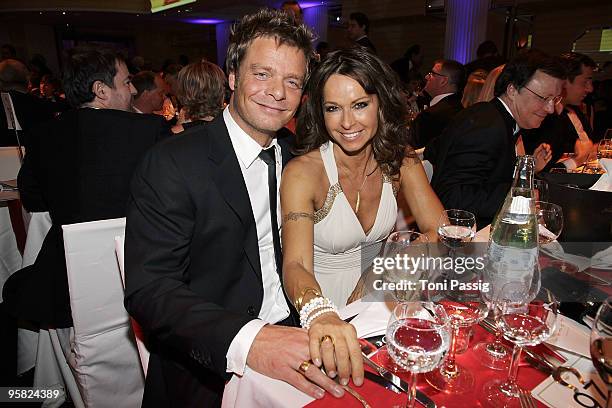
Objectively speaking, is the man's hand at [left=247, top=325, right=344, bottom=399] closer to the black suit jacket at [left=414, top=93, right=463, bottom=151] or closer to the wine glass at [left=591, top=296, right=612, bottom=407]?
the wine glass at [left=591, top=296, right=612, bottom=407]

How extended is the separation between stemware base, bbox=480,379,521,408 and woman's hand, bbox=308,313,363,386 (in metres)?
0.27

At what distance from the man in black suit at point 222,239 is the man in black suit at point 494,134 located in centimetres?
139

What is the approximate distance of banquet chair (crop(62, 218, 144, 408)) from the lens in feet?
5.37

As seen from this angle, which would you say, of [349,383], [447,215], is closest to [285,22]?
[447,215]

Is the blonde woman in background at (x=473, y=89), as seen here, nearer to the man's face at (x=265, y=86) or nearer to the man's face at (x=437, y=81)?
the man's face at (x=437, y=81)

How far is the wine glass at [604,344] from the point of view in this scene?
76 centimetres

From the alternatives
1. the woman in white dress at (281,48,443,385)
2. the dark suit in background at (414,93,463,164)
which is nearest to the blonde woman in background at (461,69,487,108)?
the dark suit in background at (414,93,463,164)

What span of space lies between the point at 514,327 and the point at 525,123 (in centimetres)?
228

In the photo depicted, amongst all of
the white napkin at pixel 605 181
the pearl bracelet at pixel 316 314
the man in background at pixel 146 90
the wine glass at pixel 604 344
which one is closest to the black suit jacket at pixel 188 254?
the pearl bracelet at pixel 316 314

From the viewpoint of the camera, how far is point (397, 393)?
0.89 meters

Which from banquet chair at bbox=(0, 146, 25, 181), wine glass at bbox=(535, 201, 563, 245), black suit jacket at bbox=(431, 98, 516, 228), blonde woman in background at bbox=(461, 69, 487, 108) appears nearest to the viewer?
wine glass at bbox=(535, 201, 563, 245)

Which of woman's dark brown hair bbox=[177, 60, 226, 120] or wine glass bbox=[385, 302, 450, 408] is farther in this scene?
woman's dark brown hair bbox=[177, 60, 226, 120]

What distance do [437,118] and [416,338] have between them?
4.31 metres

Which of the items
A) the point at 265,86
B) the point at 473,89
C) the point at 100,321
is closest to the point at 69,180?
the point at 100,321
